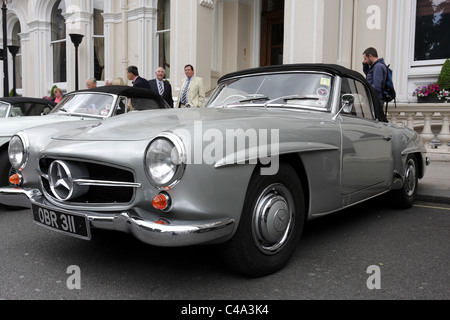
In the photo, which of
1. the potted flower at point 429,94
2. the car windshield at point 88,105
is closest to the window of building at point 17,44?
the car windshield at point 88,105

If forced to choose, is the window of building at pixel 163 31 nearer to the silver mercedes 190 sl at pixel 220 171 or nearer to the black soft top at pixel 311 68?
the black soft top at pixel 311 68

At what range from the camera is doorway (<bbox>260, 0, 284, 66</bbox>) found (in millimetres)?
12477

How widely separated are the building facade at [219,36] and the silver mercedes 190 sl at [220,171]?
5003 mm

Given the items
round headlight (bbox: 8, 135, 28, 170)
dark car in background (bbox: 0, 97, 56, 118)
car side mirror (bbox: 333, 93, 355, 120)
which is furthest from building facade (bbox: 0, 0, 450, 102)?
round headlight (bbox: 8, 135, 28, 170)

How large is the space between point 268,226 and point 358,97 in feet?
6.45

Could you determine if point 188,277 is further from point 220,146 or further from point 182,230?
point 220,146

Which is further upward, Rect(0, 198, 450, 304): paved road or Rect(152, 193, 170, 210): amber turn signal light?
Rect(152, 193, 170, 210): amber turn signal light

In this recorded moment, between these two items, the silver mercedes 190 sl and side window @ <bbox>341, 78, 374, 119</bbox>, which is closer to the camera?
the silver mercedes 190 sl

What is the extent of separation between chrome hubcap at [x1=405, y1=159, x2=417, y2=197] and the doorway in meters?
8.24

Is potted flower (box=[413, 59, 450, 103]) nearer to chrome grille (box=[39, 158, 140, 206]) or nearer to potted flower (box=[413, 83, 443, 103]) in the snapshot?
potted flower (box=[413, 83, 443, 103])

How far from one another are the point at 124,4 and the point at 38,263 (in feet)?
42.3

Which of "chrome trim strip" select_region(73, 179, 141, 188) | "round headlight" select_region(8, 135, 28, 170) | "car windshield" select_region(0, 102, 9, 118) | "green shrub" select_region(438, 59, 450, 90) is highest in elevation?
"green shrub" select_region(438, 59, 450, 90)
